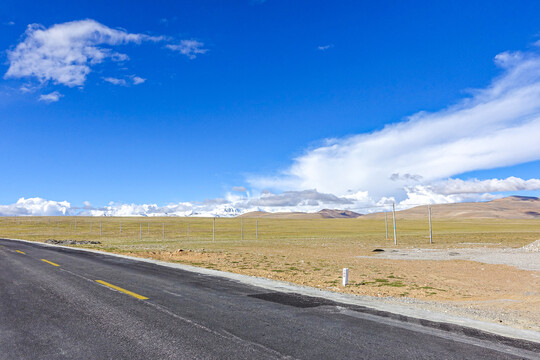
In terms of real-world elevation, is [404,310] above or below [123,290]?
below

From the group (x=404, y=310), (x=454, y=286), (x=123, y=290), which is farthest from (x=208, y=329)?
(x=454, y=286)

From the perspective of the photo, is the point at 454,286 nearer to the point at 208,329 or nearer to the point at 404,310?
the point at 404,310

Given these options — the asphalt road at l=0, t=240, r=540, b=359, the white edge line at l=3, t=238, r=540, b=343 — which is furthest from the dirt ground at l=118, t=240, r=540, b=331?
the asphalt road at l=0, t=240, r=540, b=359

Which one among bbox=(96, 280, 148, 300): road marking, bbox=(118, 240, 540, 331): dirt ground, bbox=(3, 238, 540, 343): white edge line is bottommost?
A: bbox=(118, 240, 540, 331): dirt ground

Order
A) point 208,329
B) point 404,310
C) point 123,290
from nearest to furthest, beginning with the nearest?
point 208,329 → point 404,310 → point 123,290

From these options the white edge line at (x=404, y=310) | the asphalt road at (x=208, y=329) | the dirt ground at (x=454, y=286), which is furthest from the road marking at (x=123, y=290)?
the dirt ground at (x=454, y=286)

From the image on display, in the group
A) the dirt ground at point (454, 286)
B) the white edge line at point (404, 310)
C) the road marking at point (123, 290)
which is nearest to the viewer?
the white edge line at point (404, 310)

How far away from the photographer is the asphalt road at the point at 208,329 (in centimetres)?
Result: 536

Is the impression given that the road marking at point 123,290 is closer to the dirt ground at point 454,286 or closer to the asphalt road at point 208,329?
the asphalt road at point 208,329

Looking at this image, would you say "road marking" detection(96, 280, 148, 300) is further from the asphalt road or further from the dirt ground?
the dirt ground

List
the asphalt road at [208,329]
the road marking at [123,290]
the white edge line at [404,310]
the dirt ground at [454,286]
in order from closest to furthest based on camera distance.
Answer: the asphalt road at [208,329]
the white edge line at [404,310]
the dirt ground at [454,286]
the road marking at [123,290]

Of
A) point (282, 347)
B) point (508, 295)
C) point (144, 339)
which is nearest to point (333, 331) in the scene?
point (282, 347)

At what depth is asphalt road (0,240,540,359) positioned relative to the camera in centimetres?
536

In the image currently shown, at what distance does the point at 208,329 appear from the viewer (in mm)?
6473
